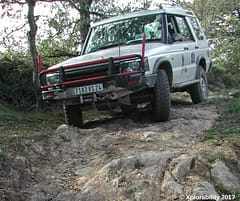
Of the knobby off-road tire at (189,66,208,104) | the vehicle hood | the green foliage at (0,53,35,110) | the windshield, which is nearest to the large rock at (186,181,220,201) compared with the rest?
the vehicle hood

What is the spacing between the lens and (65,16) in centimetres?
955

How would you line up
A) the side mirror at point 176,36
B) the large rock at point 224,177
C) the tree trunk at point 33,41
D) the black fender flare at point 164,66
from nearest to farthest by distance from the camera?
1. the large rock at point 224,177
2. the black fender flare at point 164,66
3. the side mirror at point 176,36
4. the tree trunk at point 33,41

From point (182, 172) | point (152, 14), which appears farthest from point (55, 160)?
point (152, 14)

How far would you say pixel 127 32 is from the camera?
7.47 metres

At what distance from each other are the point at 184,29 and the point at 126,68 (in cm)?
286

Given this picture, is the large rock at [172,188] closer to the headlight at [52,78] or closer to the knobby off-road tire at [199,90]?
the headlight at [52,78]

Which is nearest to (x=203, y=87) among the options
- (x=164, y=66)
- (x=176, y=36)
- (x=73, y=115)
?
(x=176, y=36)

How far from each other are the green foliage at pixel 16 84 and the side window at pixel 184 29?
317 cm

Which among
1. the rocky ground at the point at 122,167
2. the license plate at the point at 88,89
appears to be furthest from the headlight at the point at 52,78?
the rocky ground at the point at 122,167

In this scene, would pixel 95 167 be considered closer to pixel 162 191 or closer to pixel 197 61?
pixel 162 191

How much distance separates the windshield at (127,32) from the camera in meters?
7.32

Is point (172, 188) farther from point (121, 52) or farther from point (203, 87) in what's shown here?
point (203, 87)

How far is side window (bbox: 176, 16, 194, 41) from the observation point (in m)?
8.33

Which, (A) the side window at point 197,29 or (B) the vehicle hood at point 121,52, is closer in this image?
(B) the vehicle hood at point 121,52
